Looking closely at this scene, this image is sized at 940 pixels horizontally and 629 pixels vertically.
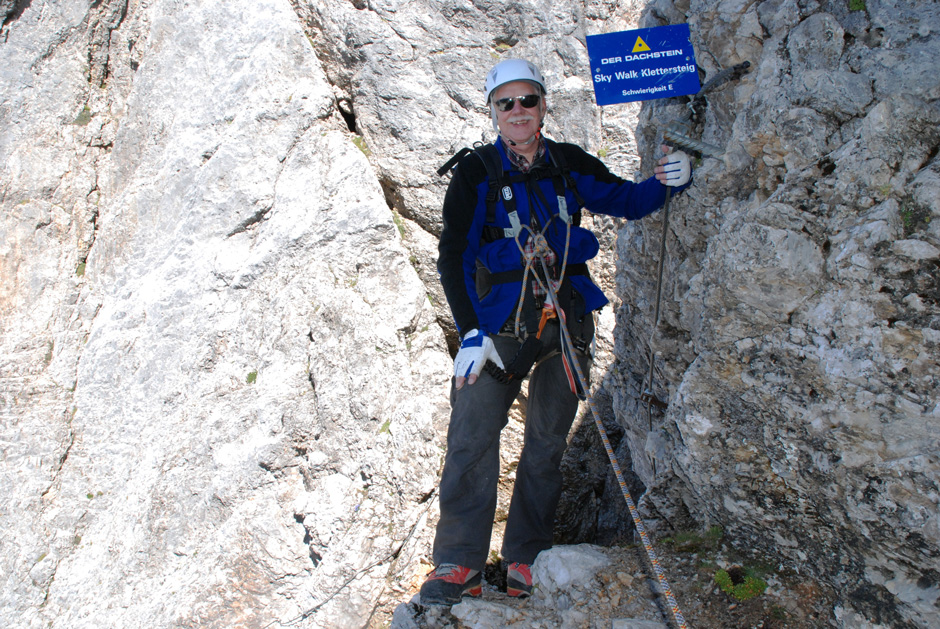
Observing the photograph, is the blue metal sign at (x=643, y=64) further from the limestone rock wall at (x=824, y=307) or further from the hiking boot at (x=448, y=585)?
the hiking boot at (x=448, y=585)

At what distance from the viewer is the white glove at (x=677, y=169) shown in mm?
4398

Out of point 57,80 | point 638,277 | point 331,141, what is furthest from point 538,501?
point 57,80

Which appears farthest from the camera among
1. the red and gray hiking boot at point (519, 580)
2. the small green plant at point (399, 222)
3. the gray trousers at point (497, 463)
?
the small green plant at point (399, 222)

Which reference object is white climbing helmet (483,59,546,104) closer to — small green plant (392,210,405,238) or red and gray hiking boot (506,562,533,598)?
small green plant (392,210,405,238)

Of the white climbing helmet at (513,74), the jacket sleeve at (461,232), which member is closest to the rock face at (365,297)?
the white climbing helmet at (513,74)

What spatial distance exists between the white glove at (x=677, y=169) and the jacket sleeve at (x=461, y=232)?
136cm

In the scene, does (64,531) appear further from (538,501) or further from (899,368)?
(899,368)

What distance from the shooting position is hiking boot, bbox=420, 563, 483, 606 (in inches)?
167

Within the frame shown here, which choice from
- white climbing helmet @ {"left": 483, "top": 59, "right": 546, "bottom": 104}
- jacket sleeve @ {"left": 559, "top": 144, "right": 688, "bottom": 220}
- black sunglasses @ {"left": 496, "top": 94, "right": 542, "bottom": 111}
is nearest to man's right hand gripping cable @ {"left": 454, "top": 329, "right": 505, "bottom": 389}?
jacket sleeve @ {"left": 559, "top": 144, "right": 688, "bottom": 220}

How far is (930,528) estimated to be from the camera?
2936 mm

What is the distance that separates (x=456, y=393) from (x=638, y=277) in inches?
87.1

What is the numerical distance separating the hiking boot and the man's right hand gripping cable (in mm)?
1315

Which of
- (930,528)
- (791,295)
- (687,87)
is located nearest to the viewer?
(930,528)

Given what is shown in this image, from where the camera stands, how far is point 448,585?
427 cm
